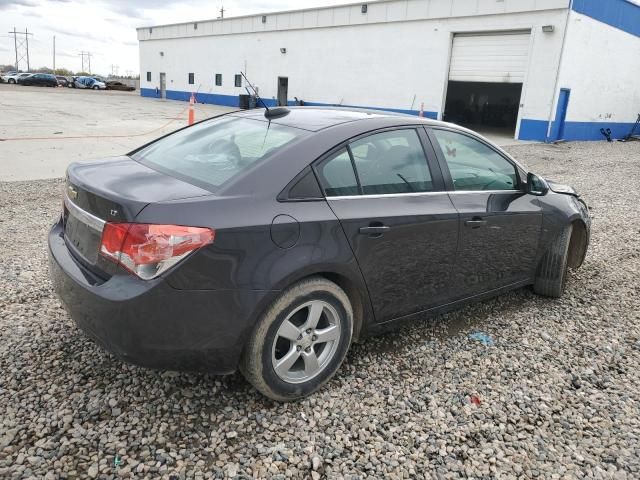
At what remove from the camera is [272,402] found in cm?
Result: 285

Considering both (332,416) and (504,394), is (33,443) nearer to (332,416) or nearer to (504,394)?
(332,416)

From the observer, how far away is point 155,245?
7.58ft

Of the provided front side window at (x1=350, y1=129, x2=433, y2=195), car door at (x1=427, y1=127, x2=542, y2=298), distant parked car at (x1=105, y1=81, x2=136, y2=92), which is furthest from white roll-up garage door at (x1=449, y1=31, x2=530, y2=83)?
distant parked car at (x1=105, y1=81, x2=136, y2=92)

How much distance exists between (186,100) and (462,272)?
42712 millimetres

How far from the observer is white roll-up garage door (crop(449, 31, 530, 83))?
69.9 feet

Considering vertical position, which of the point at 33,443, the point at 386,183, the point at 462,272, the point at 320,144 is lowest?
the point at 33,443

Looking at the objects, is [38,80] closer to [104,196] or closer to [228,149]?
[228,149]

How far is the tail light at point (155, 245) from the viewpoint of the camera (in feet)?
7.59

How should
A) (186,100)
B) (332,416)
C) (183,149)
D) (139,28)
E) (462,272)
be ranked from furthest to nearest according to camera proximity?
1. (139,28)
2. (186,100)
3. (462,272)
4. (183,149)
5. (332,416)

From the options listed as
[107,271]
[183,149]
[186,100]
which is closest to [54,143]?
[183,149]

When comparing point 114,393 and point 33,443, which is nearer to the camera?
point 33,443

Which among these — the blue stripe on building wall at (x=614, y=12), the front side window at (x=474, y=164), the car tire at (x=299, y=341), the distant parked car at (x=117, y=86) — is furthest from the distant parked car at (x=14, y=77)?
the car tire at (x=299, y=341)

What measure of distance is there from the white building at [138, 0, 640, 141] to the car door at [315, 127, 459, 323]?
1993cm

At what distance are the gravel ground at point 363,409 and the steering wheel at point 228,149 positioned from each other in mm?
1290
